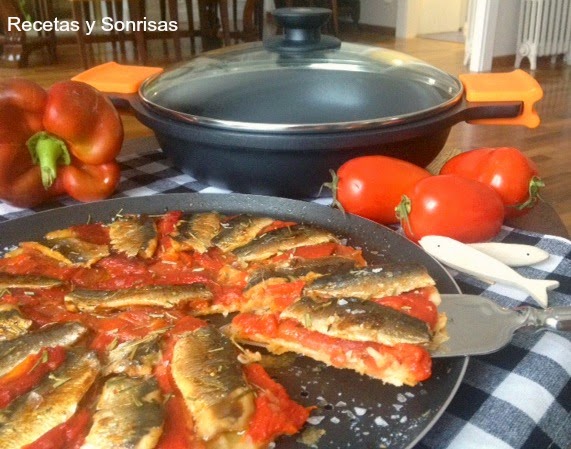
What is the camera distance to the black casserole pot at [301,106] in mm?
1095

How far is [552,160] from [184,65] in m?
2.52

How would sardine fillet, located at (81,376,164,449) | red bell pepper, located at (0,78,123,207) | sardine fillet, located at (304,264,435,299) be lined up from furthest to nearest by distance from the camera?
red bell pepper, located at (0,78,123,207) → sardine fillet, located at (304,264,435,299) → sardine fillet, located at (81,376,164,449)

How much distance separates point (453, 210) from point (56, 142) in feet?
2.55

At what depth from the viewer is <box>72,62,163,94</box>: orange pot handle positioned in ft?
4.51

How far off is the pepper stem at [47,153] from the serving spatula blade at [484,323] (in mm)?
809

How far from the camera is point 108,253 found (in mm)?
954

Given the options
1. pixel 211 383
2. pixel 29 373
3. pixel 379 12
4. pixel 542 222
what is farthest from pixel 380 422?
pixel 379 12

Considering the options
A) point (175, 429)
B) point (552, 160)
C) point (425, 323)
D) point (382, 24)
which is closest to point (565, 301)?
point (425, 323)

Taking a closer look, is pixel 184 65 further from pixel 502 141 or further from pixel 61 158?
pixel 502 141

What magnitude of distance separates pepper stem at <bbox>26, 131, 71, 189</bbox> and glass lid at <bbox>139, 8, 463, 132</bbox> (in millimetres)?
199

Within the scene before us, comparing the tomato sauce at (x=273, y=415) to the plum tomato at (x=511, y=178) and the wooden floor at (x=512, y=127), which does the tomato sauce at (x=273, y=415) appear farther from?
the wooden floor at (x=512, y=127)

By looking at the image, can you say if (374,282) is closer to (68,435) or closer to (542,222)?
(68,435)

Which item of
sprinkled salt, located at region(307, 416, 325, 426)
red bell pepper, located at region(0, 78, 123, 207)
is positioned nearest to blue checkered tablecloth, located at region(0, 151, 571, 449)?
sprinkled salt, located at region(307, 416, 325, 426)

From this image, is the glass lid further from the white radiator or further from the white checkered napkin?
the white radiator
